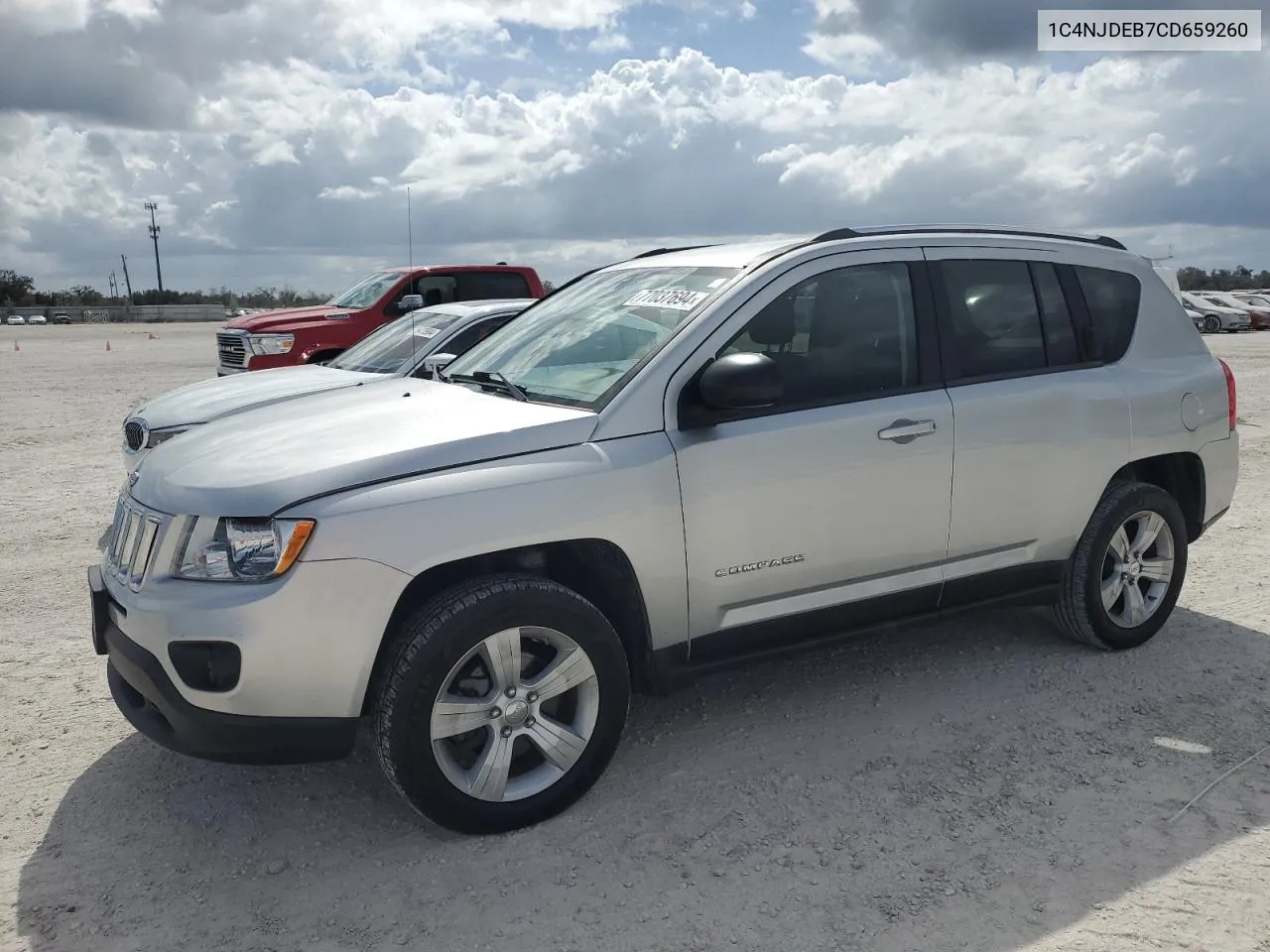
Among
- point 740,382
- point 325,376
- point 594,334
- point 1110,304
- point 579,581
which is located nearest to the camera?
point 740,382

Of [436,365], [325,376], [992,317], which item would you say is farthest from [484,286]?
[992,317]

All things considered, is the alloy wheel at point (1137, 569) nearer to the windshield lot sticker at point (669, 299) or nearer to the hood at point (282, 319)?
the windshield lot sticker at point (669, 299)

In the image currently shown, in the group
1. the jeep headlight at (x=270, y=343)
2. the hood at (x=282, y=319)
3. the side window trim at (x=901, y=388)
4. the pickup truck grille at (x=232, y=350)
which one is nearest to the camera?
the side window trim at (x=901, y=388)

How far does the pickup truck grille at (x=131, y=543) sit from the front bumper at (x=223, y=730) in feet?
0.68

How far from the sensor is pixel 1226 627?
5195 mm

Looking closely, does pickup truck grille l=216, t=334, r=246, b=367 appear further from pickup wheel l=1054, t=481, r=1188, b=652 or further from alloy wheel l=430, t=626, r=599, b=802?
pickup wheel l=1054, t=481, r=1188, b=652

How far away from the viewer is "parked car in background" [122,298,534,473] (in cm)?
720

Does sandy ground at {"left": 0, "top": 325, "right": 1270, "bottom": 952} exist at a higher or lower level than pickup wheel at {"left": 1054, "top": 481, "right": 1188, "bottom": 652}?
lower

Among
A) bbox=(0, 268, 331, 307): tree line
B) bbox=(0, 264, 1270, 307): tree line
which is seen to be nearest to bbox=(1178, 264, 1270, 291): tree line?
bbox=(0, 264, 1270, 307): tree line

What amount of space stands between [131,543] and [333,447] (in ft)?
2.41

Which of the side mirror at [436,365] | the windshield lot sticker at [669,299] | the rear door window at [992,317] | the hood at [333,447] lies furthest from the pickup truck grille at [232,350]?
the rear door window at [992,317]

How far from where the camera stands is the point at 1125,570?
15.9ft

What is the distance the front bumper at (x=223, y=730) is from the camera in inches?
121

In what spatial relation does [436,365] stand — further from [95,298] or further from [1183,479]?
[95,298]
